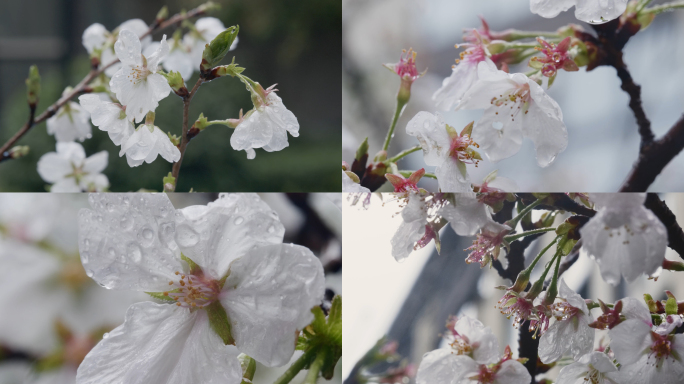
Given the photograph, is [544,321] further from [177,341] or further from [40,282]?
[40,282]

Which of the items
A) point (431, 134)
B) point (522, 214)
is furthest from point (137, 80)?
point (522, 214)

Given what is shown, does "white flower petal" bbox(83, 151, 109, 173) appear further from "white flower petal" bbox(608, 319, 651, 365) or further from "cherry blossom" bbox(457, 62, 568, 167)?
"white flower petal" bbox(608, 319, 651, 365)

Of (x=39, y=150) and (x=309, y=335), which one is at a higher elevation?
(x=309, y=335)

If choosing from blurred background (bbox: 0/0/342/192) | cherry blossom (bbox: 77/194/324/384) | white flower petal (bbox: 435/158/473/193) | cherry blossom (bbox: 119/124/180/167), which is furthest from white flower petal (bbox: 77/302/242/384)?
blurred background (bbox: 0/0/342/192)

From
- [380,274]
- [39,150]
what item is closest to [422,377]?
[380,274]

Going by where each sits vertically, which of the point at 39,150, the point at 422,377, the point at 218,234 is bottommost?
the point at 39,150

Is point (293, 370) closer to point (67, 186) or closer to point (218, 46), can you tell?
point (218, 46)

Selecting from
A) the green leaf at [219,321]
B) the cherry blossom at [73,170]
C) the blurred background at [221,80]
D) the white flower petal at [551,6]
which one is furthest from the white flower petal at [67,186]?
the white flower petal at [551,6]
